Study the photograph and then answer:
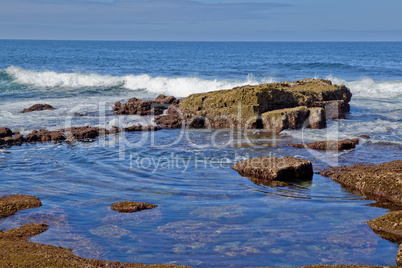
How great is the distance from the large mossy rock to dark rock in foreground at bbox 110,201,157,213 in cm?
785

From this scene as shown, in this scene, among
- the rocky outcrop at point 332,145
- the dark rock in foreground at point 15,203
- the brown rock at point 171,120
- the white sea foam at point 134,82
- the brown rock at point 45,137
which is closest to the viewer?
the dark rock in foreground at point 15,203

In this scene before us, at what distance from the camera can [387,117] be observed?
16.6 metres

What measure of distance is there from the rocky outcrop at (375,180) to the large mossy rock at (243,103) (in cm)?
574

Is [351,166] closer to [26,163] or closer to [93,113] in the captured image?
[26,163]

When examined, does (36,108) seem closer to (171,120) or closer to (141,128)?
(141,128)

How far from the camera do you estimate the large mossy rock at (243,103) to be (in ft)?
46.6

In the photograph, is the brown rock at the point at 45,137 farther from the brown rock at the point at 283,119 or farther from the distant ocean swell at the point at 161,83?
the distant ocean swell at the point at 161,83

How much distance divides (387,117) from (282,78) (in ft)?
68.0

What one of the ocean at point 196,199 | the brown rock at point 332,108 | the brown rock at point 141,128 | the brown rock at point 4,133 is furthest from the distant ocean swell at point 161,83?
the brown rock at point 4,133

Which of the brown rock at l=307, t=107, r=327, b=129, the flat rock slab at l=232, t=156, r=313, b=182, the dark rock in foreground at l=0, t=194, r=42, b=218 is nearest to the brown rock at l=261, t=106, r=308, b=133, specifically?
the brown rock at l=307, t=107, r=327, b=129

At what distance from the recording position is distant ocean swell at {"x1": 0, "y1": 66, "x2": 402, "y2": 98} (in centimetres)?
2750

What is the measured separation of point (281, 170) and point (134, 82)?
24720mm

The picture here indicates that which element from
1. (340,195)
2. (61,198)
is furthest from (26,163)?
(340,195)

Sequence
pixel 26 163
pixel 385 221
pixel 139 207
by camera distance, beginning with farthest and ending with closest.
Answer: pixel 26 163, pixel 139 207, pixel 385 221
